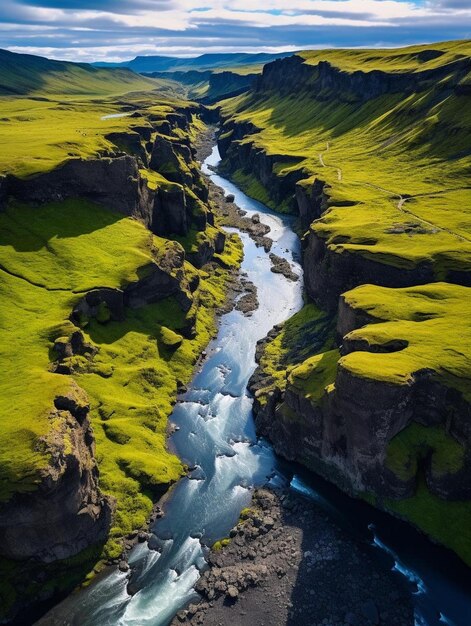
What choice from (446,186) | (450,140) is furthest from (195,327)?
(450,140)

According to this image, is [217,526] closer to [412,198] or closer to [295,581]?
[295,581]

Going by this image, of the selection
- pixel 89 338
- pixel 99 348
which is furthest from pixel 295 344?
pixel 89 338

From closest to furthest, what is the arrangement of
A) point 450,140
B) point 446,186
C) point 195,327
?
point 195,327 < point 446,186 < point 450,140

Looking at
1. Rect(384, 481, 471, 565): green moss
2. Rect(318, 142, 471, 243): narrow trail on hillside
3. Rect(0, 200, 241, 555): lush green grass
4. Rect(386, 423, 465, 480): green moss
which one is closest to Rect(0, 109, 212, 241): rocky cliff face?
Rect(0, 200, 241, 555): lush green grass

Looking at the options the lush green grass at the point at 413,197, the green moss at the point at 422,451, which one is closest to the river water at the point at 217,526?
the green moss at the point at 422,451

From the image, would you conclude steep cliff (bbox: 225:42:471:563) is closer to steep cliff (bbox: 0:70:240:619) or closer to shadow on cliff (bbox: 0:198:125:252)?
steep cliff (bbox: 0:70:240:619)

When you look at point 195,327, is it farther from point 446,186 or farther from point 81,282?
point 446,186
